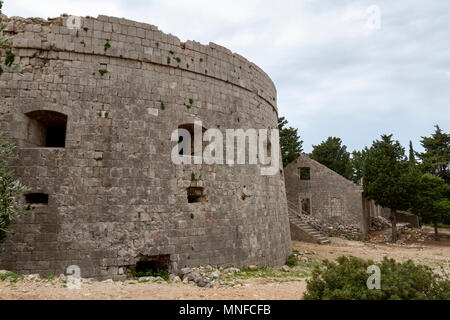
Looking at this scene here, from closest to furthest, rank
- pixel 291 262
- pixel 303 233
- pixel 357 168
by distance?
pixel 291 262 → pixel 303 233 → pixel 357 168

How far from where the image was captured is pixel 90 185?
22.7 feet

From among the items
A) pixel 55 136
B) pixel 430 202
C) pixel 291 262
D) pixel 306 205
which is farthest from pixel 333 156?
pixel 55 136

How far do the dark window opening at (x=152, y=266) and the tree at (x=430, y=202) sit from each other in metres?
16.3

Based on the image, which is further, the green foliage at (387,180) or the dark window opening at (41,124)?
the green foliage at (387,180)

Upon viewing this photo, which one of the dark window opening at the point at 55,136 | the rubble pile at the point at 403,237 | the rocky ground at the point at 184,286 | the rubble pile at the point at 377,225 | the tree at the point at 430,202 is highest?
the dark window opening at the point at 55,136

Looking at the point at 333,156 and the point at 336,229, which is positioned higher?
the point at 333,156

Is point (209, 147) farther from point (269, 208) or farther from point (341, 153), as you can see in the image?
point (341, 153)

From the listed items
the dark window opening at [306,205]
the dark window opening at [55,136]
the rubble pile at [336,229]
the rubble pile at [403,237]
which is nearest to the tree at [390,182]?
the rubble pile at [403,237]

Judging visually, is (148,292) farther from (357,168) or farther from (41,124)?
(357,168)

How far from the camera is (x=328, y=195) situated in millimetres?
19500

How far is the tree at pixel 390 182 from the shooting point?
17.1 metres

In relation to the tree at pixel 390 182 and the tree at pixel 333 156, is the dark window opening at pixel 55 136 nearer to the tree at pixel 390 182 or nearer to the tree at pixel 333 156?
the tree at pixel 390 182

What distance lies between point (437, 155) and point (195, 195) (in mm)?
29723
